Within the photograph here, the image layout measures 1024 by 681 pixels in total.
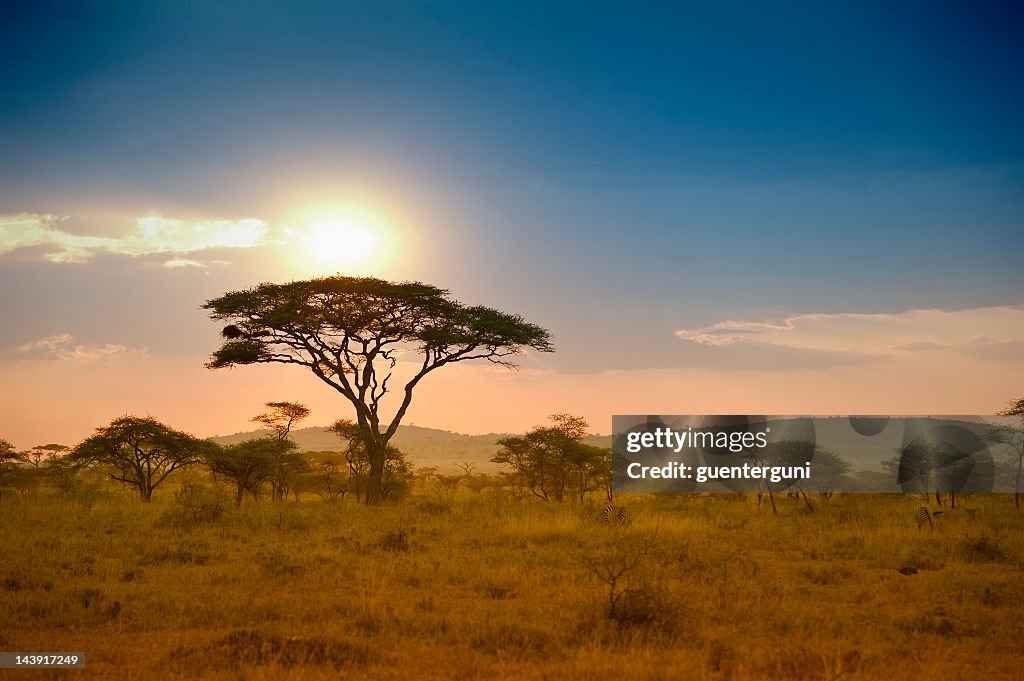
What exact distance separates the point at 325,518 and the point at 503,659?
12846 mm

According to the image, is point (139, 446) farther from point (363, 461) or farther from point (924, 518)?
point (924, 518)

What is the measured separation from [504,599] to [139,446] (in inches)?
910

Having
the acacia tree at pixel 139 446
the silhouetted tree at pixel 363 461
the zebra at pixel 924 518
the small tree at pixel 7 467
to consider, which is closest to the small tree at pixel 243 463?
the acacia tree at pixel 139 446

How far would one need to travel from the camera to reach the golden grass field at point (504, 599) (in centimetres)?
777

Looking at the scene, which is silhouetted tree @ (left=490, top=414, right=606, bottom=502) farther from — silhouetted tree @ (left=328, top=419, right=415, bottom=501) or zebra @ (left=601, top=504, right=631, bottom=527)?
zebra @ (left=601, top=504, right=631, bottom=527)

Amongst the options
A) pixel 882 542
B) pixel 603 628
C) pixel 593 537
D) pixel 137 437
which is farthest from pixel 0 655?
pixel 137 437

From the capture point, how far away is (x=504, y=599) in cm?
1081

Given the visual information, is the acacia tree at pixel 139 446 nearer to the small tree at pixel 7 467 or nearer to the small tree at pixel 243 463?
the small tree at pixel 243 463

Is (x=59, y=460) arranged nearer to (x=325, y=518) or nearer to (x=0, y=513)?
(x=0, y=513)

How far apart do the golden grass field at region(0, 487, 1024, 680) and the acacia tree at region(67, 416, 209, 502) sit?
8.82 meters

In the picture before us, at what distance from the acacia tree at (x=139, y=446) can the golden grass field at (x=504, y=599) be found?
8823 millimetres

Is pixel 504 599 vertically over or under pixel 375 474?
under

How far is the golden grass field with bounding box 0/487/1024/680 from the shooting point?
25.5ft

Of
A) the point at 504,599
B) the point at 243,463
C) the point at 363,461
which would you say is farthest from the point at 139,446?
the point at 504,599
